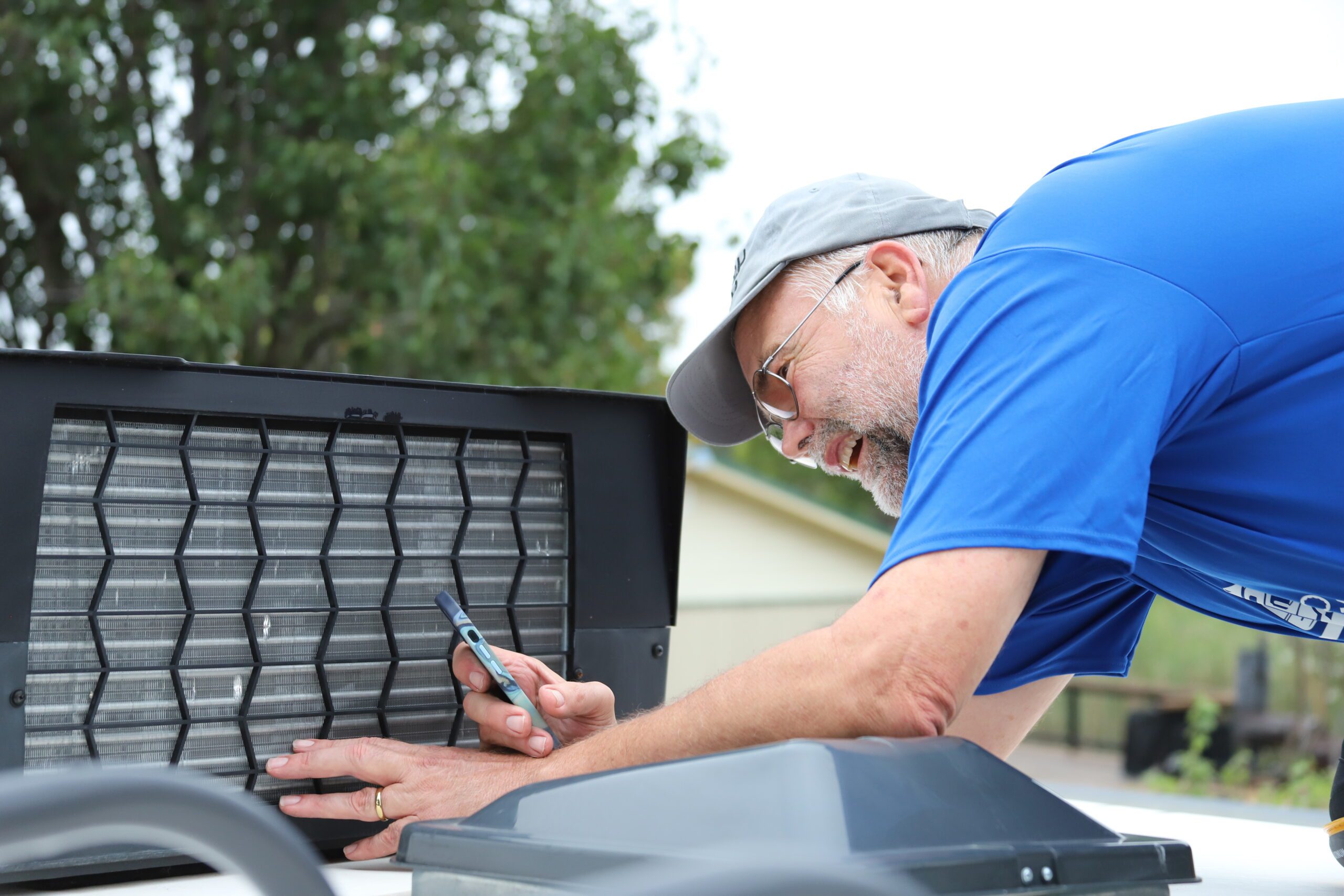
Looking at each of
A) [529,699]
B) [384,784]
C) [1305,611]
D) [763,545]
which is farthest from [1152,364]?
[763,545]

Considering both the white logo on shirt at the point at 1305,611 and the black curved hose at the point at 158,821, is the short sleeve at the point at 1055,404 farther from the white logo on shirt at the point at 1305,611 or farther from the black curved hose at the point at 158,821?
the black curved hose at the point at 158,821

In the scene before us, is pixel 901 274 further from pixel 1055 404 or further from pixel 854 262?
pixel 1055 404

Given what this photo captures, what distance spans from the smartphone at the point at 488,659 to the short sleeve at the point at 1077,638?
556 mm

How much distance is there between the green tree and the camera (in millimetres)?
6438

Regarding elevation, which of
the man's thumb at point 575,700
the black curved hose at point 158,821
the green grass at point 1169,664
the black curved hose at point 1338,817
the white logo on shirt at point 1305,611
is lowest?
the green grass at point 1169,664

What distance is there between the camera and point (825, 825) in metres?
0.62

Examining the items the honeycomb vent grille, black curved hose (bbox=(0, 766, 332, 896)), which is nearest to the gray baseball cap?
the honeycomb vent grille

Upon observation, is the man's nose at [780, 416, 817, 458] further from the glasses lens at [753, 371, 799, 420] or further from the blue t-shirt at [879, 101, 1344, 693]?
the blue t-shirt at [879, 101, 1344, 693]

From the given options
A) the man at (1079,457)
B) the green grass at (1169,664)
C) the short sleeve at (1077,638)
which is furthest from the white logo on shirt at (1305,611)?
the green grass at (1169,664)

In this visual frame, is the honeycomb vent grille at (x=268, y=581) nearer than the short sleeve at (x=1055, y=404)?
No

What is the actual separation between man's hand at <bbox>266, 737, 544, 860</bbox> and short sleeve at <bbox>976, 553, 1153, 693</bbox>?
615 mm

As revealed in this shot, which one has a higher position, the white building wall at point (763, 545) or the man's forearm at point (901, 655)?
the man's forearm at point (901, 655)

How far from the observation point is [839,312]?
1428mm

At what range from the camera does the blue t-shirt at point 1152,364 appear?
866mm
